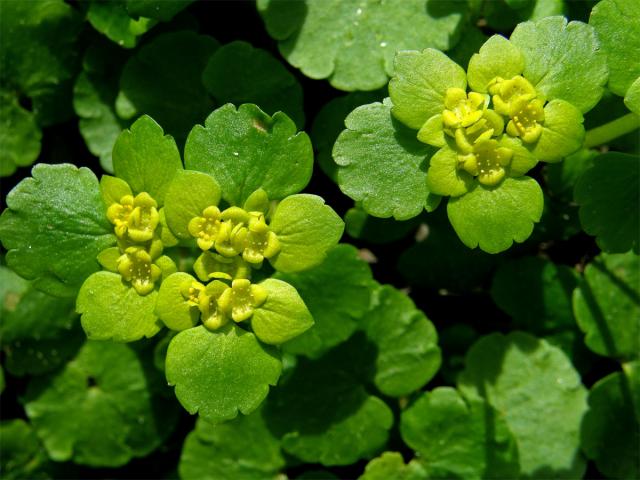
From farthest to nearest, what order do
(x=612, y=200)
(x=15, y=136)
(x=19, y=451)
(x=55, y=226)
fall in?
(x=19, y=451)
(x=15, y=136)
(x=612, y=200)
(x=55, y=226)

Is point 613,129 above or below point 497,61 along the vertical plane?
below

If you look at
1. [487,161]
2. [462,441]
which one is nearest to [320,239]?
[487,161]

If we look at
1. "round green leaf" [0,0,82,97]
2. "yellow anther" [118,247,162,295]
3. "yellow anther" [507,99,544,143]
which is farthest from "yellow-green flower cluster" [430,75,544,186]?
"round green leaf" [0,0,82,97]

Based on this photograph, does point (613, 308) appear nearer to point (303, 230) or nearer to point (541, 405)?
point (541, 405)

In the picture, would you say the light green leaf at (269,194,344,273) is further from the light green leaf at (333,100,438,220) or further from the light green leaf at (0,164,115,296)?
the light green leaf at (0,164,115,296)

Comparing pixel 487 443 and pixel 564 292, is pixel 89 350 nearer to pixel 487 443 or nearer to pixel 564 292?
pixel 487 443

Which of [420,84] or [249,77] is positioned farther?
[249,77]

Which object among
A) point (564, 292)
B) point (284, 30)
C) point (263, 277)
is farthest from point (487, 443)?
point (284, 30)
